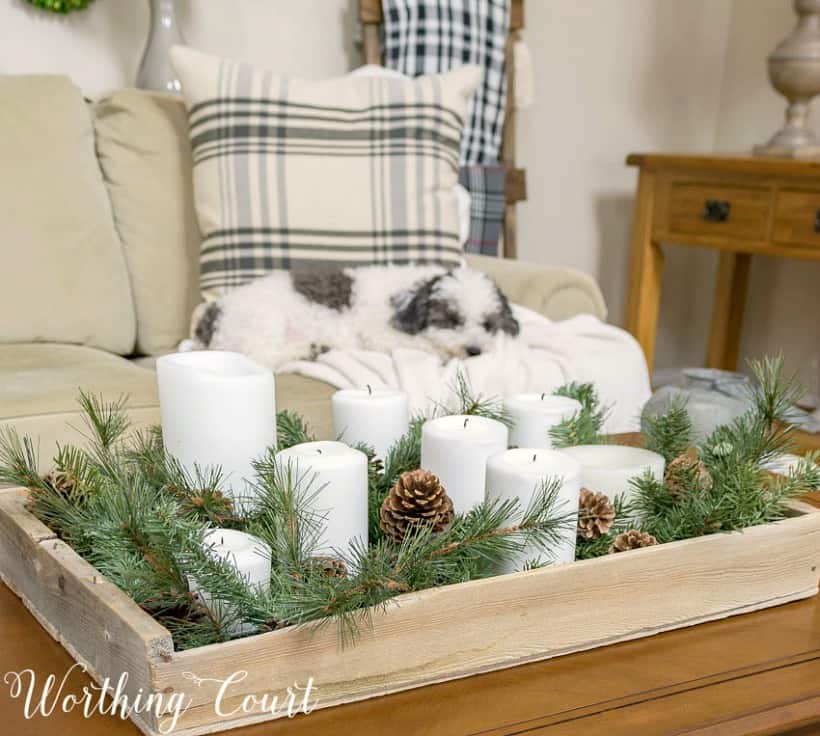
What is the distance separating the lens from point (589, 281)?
207 centimetres

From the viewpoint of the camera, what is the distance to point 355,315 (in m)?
1.82

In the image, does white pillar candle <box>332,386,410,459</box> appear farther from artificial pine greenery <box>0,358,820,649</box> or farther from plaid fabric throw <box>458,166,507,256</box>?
plaid fabric throw <box>458,166,507,256</box>

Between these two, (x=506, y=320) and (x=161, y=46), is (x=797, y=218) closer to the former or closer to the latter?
(x=506, y=320)

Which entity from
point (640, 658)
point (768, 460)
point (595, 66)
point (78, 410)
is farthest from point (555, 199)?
point (640, 658)

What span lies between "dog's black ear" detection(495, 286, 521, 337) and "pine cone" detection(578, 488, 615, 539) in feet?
3.26

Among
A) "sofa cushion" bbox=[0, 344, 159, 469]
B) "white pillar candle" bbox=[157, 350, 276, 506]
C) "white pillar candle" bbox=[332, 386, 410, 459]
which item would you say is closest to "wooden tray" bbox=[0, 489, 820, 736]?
"white pillar candle" bbox=[157, 350, 276, 506]

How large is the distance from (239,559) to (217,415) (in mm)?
137

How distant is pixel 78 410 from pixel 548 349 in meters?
0.87

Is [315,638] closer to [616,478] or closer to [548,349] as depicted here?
[616,478]

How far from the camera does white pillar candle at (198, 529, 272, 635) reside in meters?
0.65

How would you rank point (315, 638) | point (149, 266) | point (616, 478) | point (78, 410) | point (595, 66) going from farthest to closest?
point (595, 66) → point (149, 266) → point (78, 410) → point (616, 478) → point (315, 638)

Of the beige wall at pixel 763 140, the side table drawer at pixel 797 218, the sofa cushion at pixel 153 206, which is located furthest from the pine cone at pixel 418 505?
the beige wall at pixel 763 140

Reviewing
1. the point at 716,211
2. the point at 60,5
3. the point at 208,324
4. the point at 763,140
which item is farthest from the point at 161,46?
the point at 763,140

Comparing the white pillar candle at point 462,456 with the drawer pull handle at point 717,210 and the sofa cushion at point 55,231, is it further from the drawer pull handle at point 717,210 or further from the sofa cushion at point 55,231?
the drawer pull handle at point 717,210
